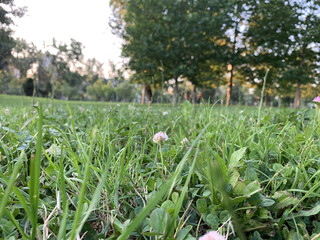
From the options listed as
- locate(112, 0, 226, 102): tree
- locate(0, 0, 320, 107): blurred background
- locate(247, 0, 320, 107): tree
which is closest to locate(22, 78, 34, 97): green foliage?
locate(0, 0, 320, 107): blurred background

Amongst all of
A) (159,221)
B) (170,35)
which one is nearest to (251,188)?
(159,221)

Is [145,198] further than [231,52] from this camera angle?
No

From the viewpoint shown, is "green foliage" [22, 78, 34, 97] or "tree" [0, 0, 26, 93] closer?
"tree" [0, 0, 26, 93]

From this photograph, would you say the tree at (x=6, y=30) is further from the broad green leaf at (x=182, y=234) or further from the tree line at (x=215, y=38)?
the broad green leaf at (x=182, y=234)

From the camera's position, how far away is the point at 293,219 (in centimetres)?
59

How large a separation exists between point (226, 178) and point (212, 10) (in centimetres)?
1560

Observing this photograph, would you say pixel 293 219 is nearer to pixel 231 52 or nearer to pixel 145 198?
pixel 145 198

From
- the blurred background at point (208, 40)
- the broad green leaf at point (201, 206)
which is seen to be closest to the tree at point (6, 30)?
the blurred background at point (208, 40)

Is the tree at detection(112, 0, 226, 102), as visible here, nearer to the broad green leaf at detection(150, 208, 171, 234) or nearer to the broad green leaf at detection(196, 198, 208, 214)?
the broad green leaf at detection(196, 198, 208, 214)

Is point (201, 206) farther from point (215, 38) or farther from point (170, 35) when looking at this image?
point (215, 38)

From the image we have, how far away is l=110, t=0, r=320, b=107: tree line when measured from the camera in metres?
13.6

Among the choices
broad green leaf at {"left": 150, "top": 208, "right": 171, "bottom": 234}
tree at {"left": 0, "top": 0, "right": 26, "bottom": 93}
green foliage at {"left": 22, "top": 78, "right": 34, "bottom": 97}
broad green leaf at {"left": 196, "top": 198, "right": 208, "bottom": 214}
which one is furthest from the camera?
green foliage at {"left": 22, "top": 78, "right": 34, "bottom": 97}

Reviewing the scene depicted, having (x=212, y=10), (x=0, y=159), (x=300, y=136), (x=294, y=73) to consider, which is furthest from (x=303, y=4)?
(x=0, y=159)

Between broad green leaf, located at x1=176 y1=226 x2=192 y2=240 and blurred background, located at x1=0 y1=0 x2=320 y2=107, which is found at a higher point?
blurred background, located at x1=0 y1=0 x2=320 y2=107
